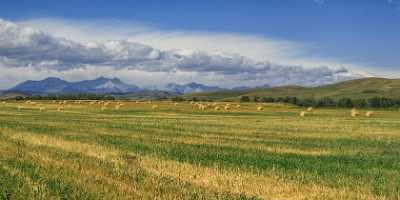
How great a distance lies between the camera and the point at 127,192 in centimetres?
1474

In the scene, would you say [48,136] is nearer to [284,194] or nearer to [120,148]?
[120,148]

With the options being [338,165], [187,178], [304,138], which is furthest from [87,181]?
[304,138]

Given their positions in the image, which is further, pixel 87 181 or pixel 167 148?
pixel 167 148

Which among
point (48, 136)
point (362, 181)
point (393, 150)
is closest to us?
point (362, 181)

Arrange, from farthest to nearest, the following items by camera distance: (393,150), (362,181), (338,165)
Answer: (393,150), (338,165), (362,181)

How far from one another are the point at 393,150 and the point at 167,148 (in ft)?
34.6

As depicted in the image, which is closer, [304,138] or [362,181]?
[362,181]

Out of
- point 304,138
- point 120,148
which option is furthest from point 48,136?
point 304,138

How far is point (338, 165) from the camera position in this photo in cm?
2162

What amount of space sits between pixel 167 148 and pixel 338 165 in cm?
790

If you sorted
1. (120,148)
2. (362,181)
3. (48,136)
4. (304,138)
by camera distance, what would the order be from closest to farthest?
(362,181) < (120,148) < (48,136) < (304,138)

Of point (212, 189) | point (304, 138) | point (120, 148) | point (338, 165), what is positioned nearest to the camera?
point (212, 189)

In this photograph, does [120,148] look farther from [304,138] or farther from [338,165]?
[304,138]

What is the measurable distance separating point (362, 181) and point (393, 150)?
35.4 feet
